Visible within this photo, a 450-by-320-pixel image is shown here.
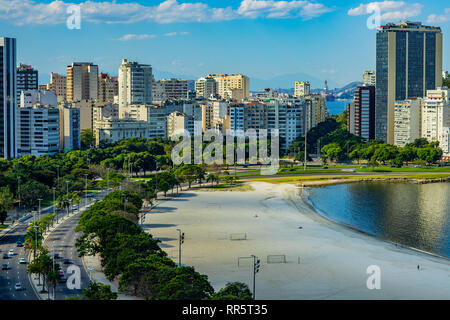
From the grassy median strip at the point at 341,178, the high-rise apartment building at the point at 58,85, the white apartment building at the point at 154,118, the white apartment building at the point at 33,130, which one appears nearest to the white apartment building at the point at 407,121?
the grassy median strip at the point at 341,178

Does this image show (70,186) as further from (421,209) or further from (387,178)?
(387,178)

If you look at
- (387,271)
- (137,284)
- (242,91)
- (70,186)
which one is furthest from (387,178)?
(242,91)

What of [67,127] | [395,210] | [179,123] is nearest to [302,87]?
[179,123]

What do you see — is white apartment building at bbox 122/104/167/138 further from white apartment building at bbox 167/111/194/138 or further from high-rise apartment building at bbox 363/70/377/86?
high-rise apartment building at bbox 363/70/377/86

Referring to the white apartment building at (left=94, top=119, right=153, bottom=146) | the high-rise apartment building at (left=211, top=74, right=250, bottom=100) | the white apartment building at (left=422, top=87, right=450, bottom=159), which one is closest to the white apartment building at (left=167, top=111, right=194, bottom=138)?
the white apartment building at (left=94, top=119, right=153, bottom=146)
